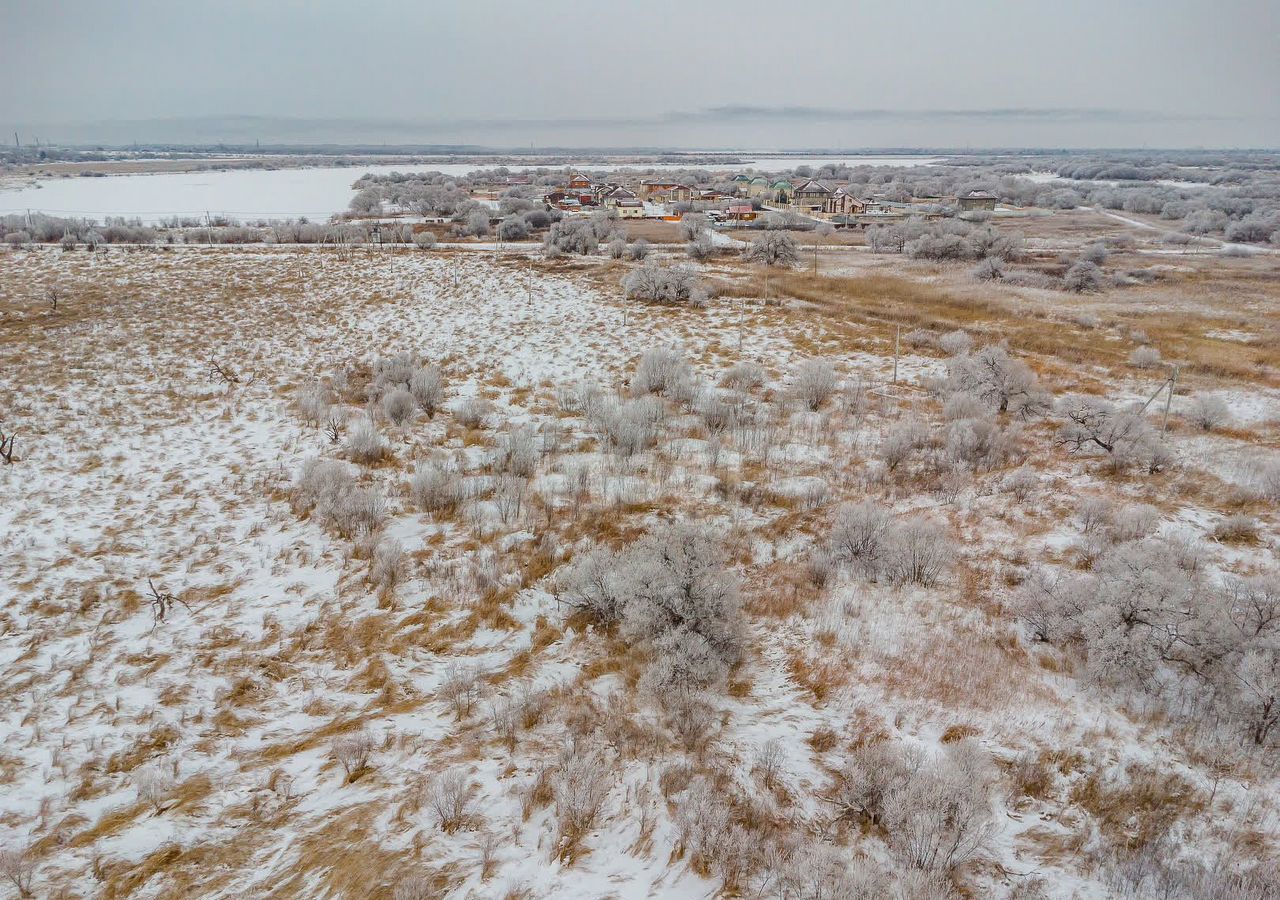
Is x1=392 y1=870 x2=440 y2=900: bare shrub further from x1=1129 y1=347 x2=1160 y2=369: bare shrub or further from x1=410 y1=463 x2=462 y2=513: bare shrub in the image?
x1=1129 y1=347 x2=1160 y2=369: bare shrub

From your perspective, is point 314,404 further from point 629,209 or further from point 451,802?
point 629,209

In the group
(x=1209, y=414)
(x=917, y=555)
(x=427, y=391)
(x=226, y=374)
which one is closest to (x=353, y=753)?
(x=917, y=555)

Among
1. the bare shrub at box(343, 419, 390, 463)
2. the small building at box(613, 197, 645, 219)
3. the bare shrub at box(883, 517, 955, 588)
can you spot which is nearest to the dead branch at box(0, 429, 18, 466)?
the bare shrub at box(343, 419, 390, 463)

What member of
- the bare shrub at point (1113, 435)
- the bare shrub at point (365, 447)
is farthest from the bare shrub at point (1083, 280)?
the bare shrub at point (365, 447)

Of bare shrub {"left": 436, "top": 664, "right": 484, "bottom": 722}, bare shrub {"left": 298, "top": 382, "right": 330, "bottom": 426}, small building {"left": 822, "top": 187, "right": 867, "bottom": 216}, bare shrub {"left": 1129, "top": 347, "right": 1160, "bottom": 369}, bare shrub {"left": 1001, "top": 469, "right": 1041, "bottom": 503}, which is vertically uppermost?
small building {"left": 822, "top": 187, "right": 867, "bottom": 216}

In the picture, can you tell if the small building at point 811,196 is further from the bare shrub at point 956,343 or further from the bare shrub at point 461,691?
the bare shrub at point 461,691

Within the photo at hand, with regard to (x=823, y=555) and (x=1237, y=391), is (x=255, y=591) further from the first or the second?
(x=1237, y=391)
